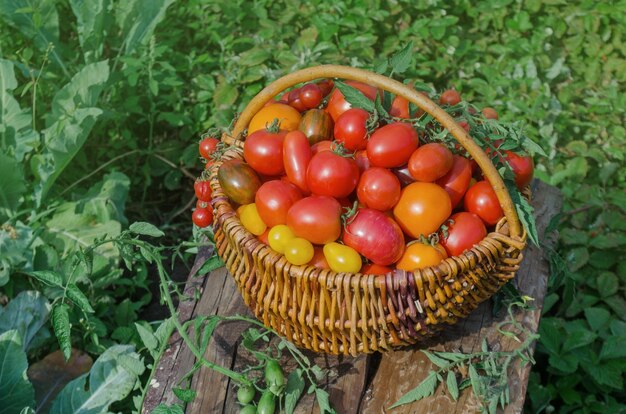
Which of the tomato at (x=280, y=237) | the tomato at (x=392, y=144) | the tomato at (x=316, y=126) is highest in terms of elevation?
the tomato at (x=392, y=144)

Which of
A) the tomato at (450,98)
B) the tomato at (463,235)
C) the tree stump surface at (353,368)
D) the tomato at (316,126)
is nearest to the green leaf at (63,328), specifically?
the tree stump surface at (353,368)

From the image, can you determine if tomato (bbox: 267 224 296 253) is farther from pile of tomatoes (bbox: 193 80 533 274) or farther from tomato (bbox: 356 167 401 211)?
tomato (bbox: 356 167 401 211)

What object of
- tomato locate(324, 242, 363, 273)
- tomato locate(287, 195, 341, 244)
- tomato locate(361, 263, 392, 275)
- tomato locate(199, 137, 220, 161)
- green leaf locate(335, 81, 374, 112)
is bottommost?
tomato locate(361, 263, 392, 275)

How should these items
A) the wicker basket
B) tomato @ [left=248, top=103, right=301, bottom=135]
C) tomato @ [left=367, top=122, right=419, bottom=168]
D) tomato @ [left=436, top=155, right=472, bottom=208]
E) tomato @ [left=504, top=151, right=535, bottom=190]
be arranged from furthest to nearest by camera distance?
tomato @ [left=248, top=103, right=301, bottom=135]
tomato @ [left=504, top=151, right=535, bottom=190]
tomato @ [left=436, top=155, right=472, bottom=208]
tomato @ [left=367, top=122, right=419, bottom=168]
the wicker basket

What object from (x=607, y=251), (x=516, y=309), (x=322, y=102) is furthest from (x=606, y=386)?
(x=322, y=102)

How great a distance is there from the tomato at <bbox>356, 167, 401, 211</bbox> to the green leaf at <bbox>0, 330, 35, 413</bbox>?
1355mm

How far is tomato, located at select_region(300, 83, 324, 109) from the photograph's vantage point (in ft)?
7.83

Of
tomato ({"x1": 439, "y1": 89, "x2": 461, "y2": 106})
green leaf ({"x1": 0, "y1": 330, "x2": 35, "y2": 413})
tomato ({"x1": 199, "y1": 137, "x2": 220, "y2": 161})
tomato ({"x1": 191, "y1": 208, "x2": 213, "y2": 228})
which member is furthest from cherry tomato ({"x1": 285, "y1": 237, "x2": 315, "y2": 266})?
green leaf ({"x1": 0, "y1": 330, "x2": 35, "y2": 413})

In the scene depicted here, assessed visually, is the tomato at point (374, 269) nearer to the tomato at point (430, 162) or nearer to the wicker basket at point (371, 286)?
the wicker basket at point (371, 286)

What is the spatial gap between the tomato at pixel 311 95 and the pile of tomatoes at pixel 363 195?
0.21 m

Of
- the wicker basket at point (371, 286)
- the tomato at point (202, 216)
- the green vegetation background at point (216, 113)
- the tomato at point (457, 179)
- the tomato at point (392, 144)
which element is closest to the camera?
the wicker basket at point (371, 286)

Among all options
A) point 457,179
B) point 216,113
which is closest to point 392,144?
point 457,179

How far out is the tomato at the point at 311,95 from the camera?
7.83ft

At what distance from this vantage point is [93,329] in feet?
9.23
